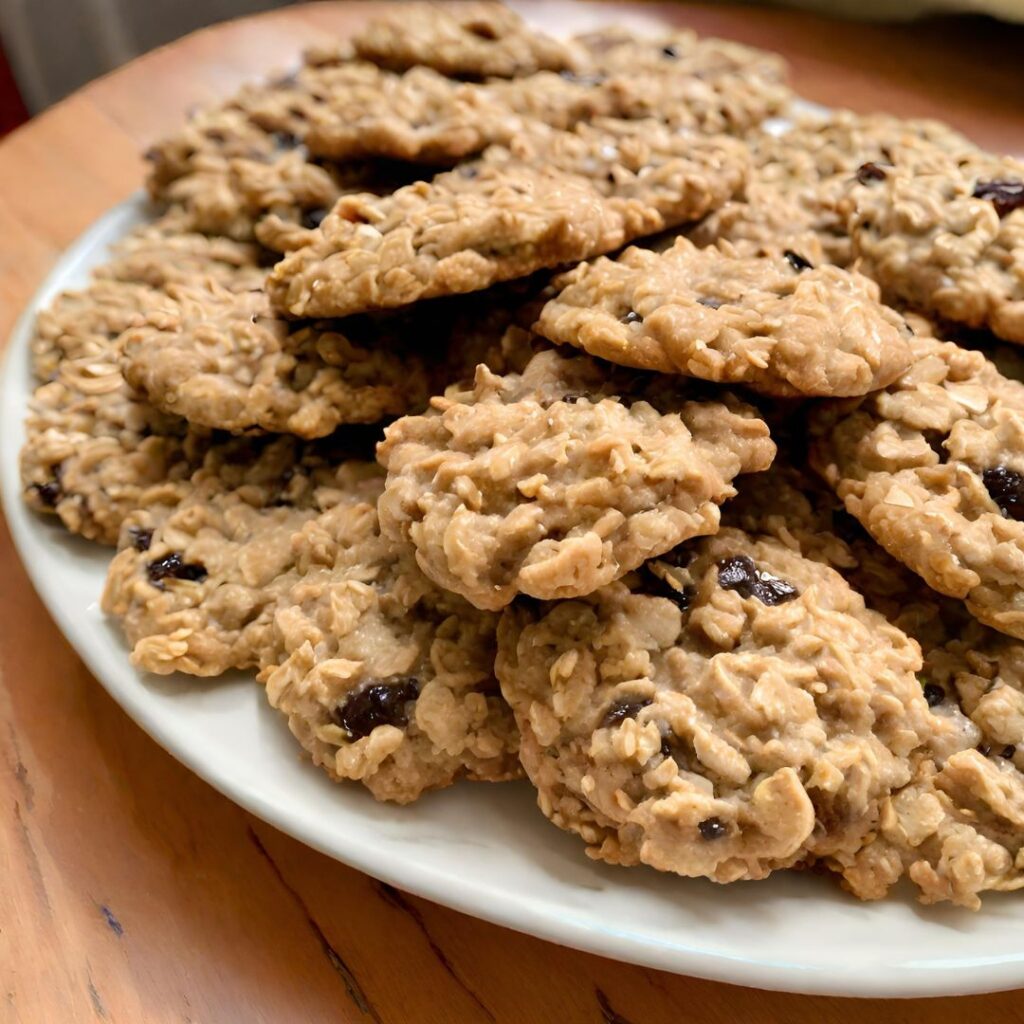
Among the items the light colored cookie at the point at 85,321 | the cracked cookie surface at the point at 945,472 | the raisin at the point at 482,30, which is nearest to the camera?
the cracked cookie surface at the point at 945,472

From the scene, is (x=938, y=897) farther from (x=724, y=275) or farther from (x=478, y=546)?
(x=724, y=275)

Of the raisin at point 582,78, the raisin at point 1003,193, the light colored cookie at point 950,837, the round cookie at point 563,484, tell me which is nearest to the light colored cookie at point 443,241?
the round cookie at point 563,484

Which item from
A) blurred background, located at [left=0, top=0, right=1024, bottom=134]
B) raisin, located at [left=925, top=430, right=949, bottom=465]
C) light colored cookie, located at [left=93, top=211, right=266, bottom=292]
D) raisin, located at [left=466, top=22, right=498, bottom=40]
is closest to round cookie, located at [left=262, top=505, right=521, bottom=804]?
raisin, located at [left=925, top=430, right=949, bottom=465]

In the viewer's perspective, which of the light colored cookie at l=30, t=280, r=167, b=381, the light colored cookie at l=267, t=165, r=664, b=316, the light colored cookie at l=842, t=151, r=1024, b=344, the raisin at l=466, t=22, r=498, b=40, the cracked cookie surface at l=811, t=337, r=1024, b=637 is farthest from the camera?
the raisin at l=466, t=22, r=498, b=40

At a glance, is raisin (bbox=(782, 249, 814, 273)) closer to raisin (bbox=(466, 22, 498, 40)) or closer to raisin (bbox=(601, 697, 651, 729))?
raisin (bbox=(601, 697, 651, 729))

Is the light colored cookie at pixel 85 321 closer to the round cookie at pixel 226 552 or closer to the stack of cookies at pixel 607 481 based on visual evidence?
the stack of cookies at pixel 607 481

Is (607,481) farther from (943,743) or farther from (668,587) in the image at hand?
(943,743)

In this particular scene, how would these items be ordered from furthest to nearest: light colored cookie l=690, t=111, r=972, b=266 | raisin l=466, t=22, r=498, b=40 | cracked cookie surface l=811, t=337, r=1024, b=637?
raisin l=466, t=22, r=498, b=40
light colored cookie l=690, t=111, r=972, b=266
cracked cookie surface l=811, t=337, r=1024, b=637

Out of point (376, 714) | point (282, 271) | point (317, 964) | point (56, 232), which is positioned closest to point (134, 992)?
point (317, 964)
